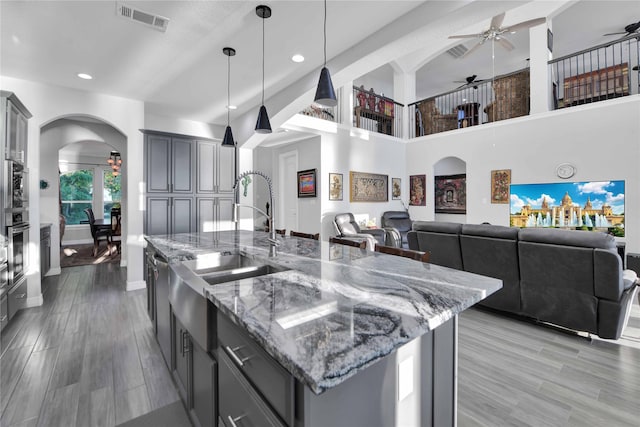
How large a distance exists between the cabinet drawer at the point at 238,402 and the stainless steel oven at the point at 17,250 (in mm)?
3194

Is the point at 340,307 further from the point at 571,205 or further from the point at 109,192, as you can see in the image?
the point at 109,192

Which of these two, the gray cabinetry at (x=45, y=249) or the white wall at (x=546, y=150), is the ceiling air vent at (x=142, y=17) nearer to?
the gray cabinetry at (x=45, y=249)

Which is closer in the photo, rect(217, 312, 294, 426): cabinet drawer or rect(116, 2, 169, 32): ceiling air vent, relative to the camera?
rect(217, 312, 294, 426): cabinet drawer

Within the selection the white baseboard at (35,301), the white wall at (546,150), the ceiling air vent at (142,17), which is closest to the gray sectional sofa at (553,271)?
the ceiling air vent at (142,17)

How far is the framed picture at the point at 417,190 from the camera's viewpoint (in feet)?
25.9

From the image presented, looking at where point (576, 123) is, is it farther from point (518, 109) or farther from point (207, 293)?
point (207, 293)

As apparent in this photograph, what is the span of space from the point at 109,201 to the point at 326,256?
966cm

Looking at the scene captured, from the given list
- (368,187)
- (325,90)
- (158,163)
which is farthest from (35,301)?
(368,187)

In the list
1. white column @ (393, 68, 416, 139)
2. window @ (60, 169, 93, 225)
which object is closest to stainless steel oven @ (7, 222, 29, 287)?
window @ (60, 169, 93, 225)

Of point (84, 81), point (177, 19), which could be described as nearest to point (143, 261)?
point (84, 81)

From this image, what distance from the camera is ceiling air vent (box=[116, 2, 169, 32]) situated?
2.37 m

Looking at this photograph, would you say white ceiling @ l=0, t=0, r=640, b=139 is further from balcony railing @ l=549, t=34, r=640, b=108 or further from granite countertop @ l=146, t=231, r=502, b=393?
balcony railing @ l=549, t=34, r=640, b=108

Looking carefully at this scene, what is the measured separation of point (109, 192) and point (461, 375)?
10426mm

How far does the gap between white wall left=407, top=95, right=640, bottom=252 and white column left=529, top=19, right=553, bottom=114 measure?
29cm
